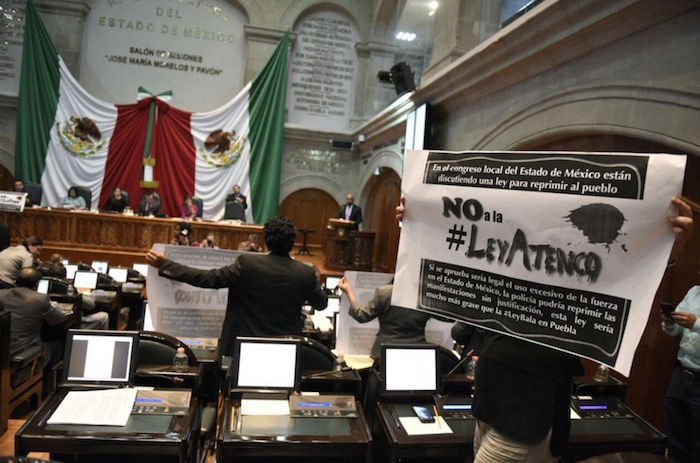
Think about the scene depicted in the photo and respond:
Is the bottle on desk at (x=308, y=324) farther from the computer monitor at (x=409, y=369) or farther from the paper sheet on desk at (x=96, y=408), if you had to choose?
the paper sheet on desk at (x=96, y=408)

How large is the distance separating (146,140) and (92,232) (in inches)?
105

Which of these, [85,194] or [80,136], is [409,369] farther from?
[80,136]

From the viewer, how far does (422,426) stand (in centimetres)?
210

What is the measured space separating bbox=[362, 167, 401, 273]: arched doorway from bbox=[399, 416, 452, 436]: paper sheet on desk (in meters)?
6.91

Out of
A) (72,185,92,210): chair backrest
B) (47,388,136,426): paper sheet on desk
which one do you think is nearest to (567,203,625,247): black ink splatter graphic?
(47,388,136,426): paper sheet on desk

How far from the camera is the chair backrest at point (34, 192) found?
9.73 metres

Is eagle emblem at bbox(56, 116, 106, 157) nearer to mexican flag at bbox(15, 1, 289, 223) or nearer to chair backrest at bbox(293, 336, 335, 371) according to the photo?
mexican flag at bbox(15, 1, 289, 223)

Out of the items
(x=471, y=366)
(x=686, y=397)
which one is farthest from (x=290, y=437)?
(x=686, y=397)

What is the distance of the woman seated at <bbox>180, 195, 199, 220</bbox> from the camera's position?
10031 mm

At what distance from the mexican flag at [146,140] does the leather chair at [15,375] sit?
25.1ft

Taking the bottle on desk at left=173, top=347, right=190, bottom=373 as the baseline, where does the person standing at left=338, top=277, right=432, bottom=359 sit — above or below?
above

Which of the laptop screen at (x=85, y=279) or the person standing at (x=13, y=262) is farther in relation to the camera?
the laptop screen at (x=85, y=279)

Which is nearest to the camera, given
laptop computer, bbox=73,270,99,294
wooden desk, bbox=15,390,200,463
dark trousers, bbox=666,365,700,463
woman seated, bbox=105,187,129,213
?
wooden desk, bbox=15,390,200,463

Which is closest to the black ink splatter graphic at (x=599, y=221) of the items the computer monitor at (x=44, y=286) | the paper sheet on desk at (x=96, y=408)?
the paper sheet on desk at (x=96, y=408)
